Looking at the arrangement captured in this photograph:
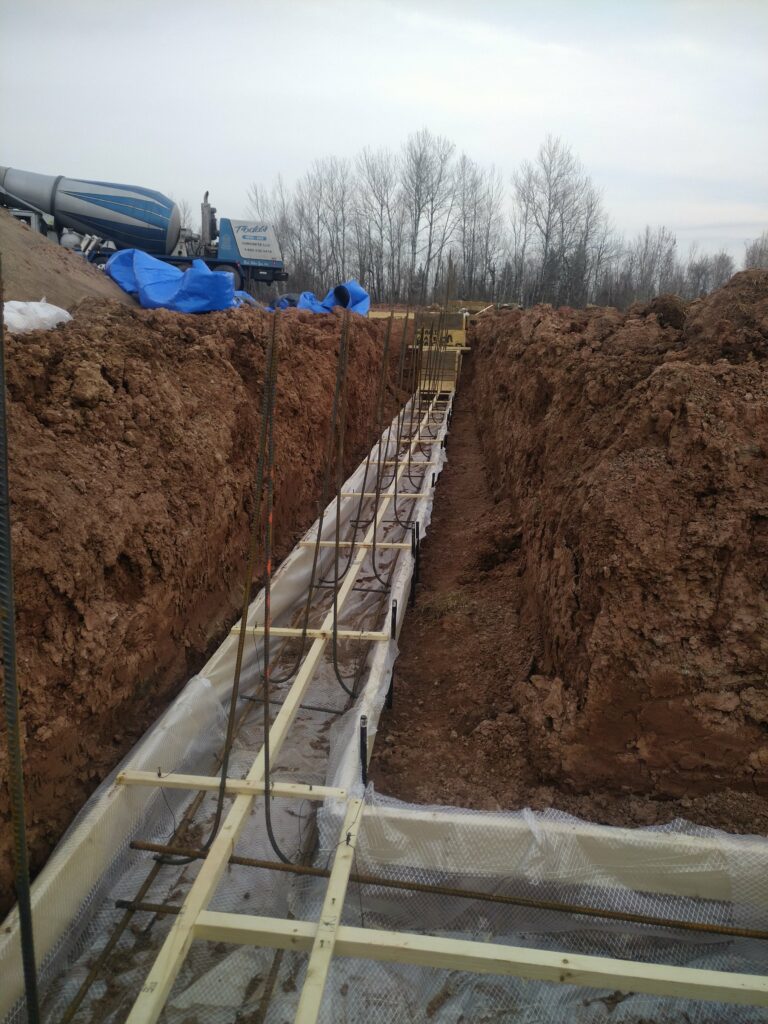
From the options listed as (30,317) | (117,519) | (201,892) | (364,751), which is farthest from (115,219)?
(201,892)

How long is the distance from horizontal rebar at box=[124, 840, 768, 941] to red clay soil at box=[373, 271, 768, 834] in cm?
51

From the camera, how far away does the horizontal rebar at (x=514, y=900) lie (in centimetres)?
273

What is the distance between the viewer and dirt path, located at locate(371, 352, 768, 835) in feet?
10.9

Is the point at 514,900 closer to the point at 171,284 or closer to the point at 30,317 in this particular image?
the point at 30,317

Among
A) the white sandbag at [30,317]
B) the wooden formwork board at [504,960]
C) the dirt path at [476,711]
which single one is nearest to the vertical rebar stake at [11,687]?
the wooden formwork board at [504,960]

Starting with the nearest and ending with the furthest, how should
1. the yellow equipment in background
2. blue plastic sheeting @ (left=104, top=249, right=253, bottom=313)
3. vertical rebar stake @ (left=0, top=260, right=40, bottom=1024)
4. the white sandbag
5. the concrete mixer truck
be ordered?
1. vertical rebar stake @ (left=0, top=260, right=40, bottom=1024)
2. the white sandbag
3. blue plastic sheeting @ (left=104, top=249, right=253, bottom=313)
4. the concrete mixer truck
5. the yellow equipment in background

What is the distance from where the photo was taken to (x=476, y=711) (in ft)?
13.5

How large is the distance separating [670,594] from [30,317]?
17.3ft

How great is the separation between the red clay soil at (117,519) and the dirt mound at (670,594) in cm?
253

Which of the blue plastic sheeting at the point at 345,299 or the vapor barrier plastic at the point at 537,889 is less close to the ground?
the blue plastic sheeting at the point at 345,299

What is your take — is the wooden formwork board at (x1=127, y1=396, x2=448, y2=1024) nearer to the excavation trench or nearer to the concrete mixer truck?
the excavation trench

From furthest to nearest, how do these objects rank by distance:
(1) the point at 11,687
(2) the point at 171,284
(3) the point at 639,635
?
(2) the point at 171,284 < (3) the point at 639,635 < (1) the point at 11,687

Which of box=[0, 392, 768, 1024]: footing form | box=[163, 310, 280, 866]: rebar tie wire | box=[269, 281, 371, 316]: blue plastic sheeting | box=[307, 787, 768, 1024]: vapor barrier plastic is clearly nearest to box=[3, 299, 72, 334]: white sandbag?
box=[163, 310, 280, 866]: rebar tie wire

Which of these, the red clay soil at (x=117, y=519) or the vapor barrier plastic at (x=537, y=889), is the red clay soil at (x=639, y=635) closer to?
the vapor barrier plastic at (x=537, y=889)
